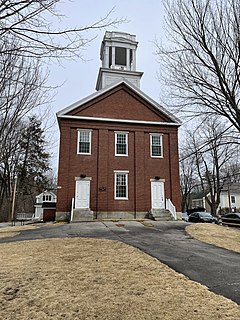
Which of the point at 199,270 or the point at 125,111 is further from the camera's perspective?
the point at 125,111

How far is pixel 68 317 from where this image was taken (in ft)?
12.3

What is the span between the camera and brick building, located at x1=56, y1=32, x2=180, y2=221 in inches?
773

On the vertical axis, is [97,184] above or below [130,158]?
below

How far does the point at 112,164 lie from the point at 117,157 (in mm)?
679

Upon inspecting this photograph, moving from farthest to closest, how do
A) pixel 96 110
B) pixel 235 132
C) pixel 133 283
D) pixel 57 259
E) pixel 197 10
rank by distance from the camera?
pixel 96 110
pixel 235 132
pixel 197 10
pixel 57 259
pixel 133 283

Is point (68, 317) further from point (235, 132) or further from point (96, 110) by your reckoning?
point (96, 110)

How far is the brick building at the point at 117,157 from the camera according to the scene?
19.6 metres

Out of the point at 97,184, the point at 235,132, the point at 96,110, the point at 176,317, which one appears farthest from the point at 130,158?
the point at 176,317

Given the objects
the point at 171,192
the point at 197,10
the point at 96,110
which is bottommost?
the point at 171,192

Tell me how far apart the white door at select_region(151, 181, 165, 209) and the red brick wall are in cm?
33

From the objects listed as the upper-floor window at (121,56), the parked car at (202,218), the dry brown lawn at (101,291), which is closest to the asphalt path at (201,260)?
the dry brown lawn at (101,291)

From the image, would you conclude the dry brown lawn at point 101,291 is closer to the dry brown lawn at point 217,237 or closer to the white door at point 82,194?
the dry brown lawn at point 217,237

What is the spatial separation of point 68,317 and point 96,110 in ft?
61.0

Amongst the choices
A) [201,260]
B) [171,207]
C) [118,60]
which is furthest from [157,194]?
[118,60]
